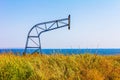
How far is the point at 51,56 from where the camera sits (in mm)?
16172

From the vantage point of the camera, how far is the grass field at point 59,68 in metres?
13.2

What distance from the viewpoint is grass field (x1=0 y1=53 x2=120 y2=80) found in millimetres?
13188

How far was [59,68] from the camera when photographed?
1460 centimetres

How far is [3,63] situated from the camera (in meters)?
13.6

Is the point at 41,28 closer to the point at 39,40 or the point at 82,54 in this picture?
the point at 39,40

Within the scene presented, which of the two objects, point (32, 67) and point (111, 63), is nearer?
point (32, 67)

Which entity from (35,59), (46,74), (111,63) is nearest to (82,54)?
(111,63)

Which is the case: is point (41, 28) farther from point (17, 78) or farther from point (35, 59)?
point (17, 78)

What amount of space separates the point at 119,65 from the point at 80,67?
9.10 ft

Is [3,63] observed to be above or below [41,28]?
below

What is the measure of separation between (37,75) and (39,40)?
25.0ft

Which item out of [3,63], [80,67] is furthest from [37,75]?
[80,67]

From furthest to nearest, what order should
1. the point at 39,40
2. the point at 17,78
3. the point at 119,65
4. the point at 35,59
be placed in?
1. the point at 39,40
2. the point at 119,65
3. the point at 35,59
4. the point at 17,78

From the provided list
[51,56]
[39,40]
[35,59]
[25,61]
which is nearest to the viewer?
[25,61]
